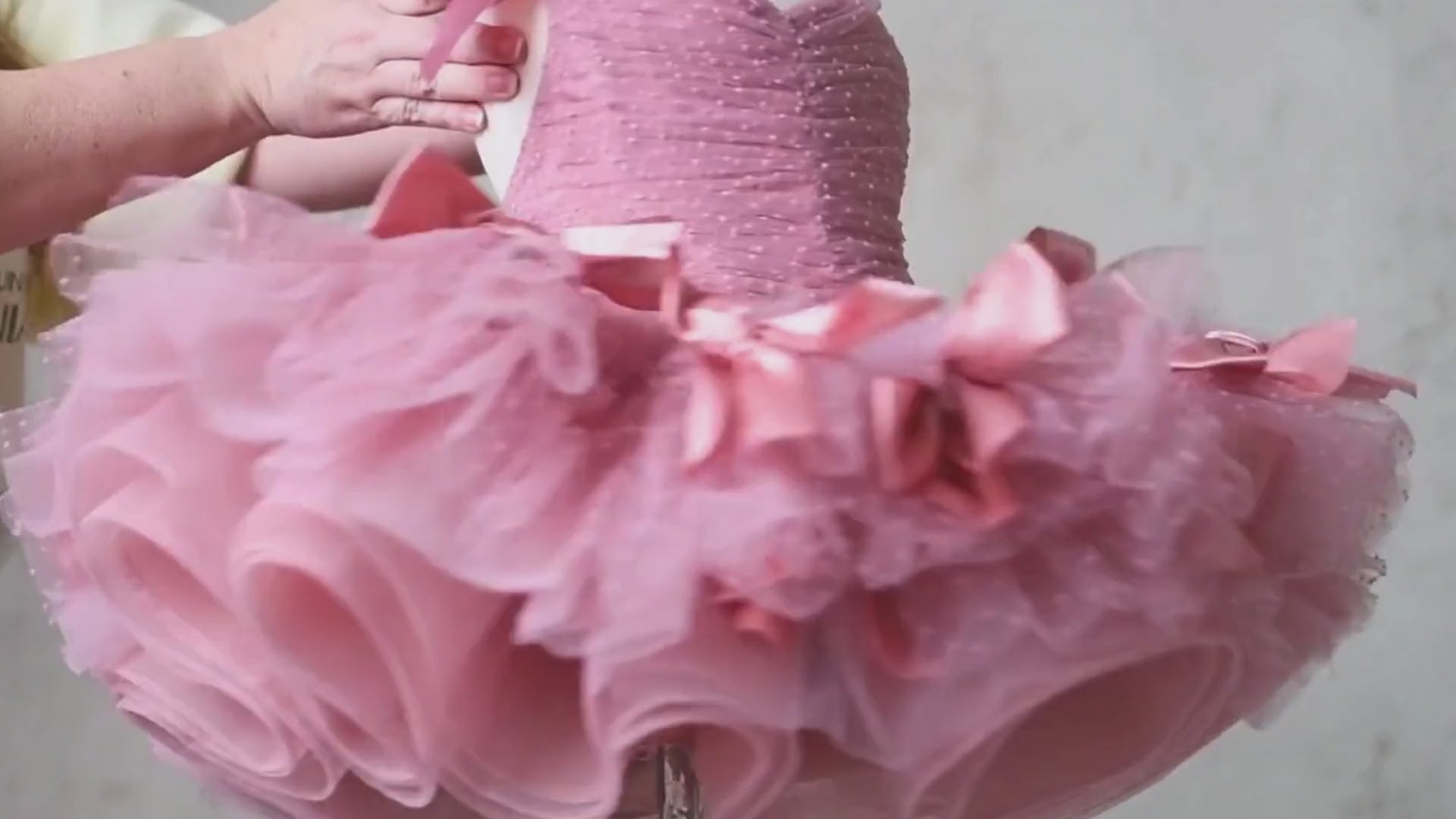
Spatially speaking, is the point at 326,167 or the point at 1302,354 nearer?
the point at 1302,354

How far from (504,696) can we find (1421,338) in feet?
2.58

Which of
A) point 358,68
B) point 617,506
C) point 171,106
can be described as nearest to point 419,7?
point 358,68

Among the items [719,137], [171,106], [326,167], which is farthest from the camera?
[326,167]

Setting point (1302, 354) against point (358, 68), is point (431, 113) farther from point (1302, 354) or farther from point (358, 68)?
point (1302, 354)

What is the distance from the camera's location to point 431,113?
2.04 feet

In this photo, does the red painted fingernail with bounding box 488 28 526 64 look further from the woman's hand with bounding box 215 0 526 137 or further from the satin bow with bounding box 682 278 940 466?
the satin bow with bounding box 682 278 940 466

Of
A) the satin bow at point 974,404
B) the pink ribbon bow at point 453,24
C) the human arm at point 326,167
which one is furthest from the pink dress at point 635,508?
the human arm at point 326,167

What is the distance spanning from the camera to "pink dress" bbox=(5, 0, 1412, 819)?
40 centimetres

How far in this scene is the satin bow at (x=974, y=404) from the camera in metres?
0.41

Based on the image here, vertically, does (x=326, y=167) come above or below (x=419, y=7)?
below

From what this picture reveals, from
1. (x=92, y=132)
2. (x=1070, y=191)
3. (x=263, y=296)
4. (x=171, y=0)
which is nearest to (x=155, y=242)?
(x=263, y=296)

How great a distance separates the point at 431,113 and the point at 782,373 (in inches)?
11.0

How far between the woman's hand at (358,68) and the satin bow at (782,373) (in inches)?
9.1

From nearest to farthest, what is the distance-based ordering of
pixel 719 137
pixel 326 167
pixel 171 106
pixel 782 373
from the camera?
pixel 782 373, pixel 719 137, pixel 171 106, pixel 326 167
